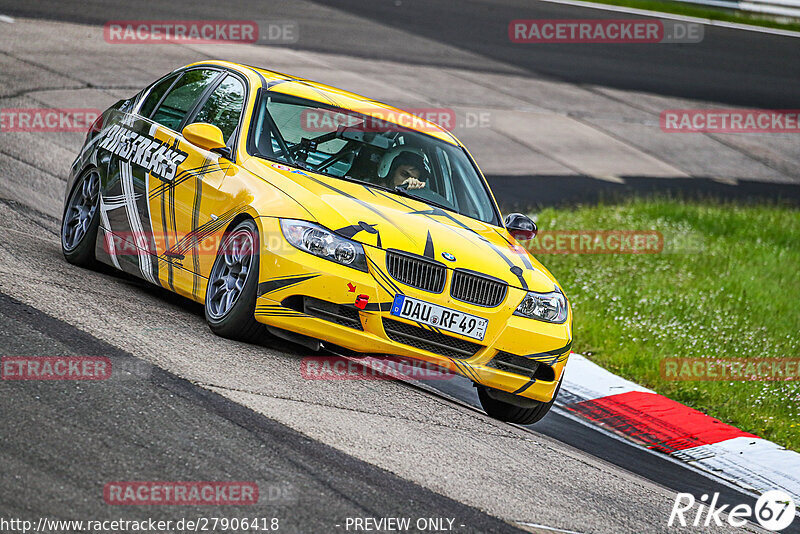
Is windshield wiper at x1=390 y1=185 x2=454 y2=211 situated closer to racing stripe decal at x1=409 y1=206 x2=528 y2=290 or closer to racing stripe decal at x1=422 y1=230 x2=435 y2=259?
racing stripe decal at x1=409 y1=206 x2=528 y2=290

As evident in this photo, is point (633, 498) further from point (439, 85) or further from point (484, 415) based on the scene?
point (439, 85)

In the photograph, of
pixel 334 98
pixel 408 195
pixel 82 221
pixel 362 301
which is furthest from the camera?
pixel 82 221

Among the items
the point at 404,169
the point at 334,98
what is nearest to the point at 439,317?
the point at 404,169

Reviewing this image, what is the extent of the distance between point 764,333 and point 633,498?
5.46m

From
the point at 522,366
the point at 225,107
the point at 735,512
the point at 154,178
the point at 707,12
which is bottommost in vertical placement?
the point at 735,512

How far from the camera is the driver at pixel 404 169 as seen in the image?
297 inches

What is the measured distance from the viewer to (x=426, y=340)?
640 centimetres

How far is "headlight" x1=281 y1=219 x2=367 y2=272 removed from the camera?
631cm

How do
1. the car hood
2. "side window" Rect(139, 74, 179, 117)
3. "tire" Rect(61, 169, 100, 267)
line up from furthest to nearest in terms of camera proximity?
"side window" Rect(139, 74, 179, 117) < "tire" Rect(61, 169, 100, 267) < the car hood

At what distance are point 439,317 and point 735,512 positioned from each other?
84.4 inches

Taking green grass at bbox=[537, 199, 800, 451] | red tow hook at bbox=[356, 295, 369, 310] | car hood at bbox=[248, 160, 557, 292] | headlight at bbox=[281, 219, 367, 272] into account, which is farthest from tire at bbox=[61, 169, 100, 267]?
green grass at bbox=[537, 199, 800, 451]

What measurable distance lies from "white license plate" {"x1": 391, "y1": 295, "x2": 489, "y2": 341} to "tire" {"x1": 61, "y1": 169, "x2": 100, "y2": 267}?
9.53ft

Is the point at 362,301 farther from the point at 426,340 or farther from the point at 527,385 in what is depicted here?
the point at 527,385

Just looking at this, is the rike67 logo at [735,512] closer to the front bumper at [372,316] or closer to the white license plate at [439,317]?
the front bumper at [372,316]
